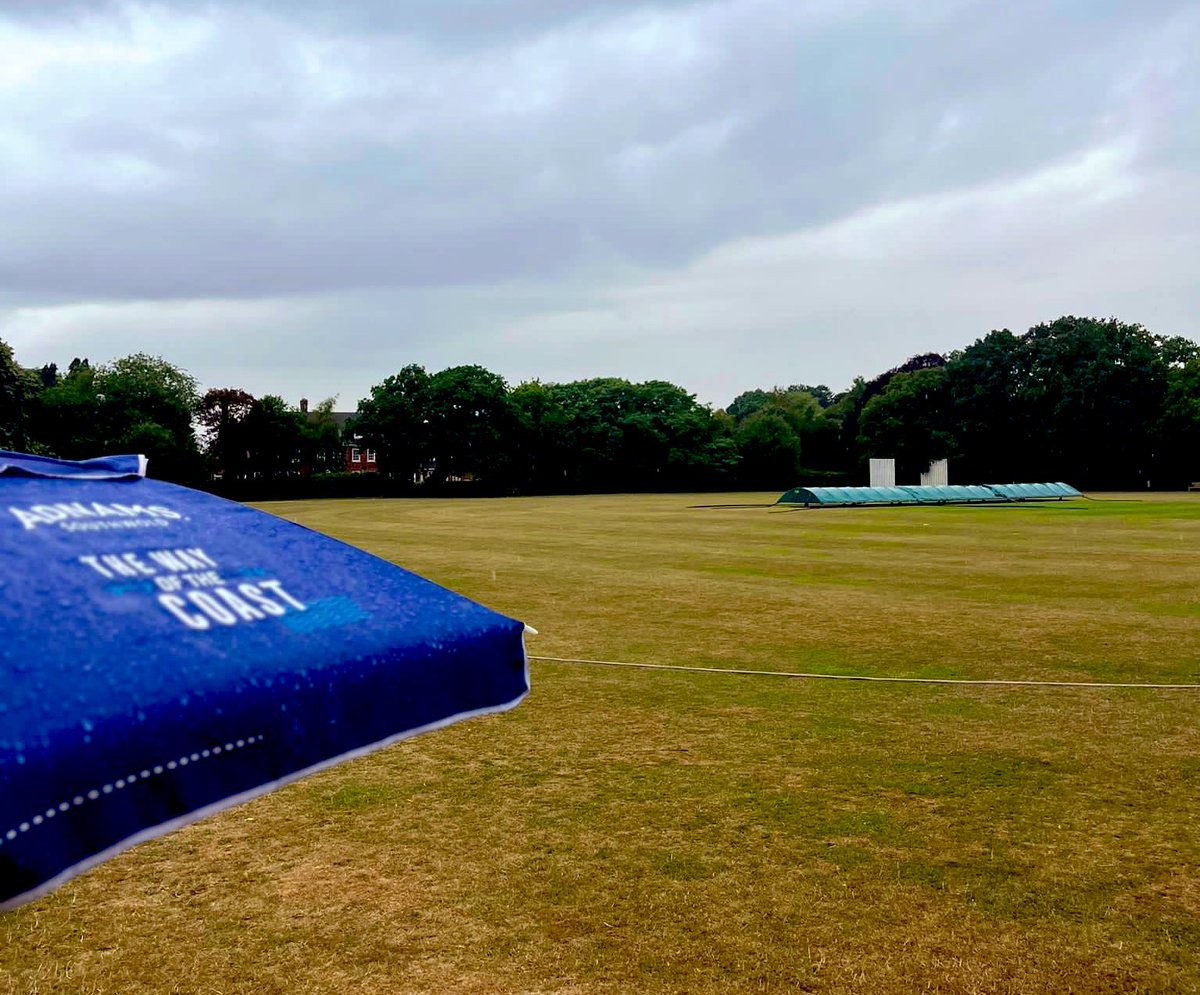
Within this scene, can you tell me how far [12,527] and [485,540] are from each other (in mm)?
28504

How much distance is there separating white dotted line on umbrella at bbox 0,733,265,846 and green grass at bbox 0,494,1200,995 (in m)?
2.84

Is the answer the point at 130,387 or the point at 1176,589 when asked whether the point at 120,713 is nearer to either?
the point at 1176,589

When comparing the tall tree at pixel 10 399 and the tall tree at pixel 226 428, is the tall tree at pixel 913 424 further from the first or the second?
the tall tree at pixel 10 399

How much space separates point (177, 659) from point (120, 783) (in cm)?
32

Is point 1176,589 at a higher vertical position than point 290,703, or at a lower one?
lower

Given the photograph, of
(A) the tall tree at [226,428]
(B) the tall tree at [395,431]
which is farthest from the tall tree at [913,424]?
(A) the tall tree at [226,428]

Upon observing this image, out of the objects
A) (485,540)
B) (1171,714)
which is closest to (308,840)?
(1171,714)

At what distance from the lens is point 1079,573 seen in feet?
68.7

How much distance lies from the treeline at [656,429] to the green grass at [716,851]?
7517 centimetres

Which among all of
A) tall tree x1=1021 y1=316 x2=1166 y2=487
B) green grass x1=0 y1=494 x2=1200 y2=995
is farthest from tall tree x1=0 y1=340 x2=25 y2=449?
tall tree x1=1021 y1=316 x2=1166 y2=487

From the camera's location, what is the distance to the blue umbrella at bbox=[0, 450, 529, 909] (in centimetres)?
214

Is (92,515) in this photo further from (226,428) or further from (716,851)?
(226,428)

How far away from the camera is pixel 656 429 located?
94.8 meters

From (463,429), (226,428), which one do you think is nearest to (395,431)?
(463,429)
